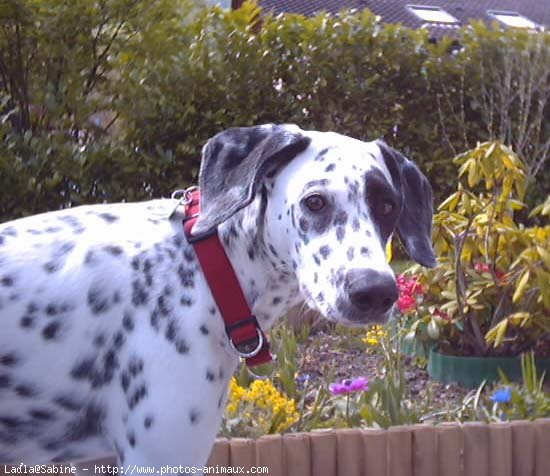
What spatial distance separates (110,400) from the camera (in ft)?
5.66

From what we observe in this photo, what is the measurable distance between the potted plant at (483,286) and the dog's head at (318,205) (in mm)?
1760

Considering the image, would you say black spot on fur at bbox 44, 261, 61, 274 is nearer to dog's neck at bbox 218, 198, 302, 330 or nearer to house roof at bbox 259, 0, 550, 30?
dog's neck at bbox 218, 198, 302, 330

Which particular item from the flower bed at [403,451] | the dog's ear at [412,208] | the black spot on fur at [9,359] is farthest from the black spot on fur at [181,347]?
the flower bed at [403,451]

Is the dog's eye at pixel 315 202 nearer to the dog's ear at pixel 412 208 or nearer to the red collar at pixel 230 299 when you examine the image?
the red collar at pixel 230 299

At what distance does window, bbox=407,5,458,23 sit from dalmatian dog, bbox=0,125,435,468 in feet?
53.8

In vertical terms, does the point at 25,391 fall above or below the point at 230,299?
below

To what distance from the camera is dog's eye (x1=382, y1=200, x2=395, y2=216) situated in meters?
1.80

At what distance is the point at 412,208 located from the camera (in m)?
2.01

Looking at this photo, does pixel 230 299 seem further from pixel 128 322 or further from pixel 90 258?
pixel 90 258

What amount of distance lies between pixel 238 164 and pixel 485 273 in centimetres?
219

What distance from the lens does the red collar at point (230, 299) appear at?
1729 mm

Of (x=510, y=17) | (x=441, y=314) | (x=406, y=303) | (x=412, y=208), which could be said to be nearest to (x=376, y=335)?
(x=406, y=303)

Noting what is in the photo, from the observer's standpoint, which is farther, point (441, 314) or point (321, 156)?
point (441, 314)

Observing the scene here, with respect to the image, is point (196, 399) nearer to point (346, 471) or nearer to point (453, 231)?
point (346, 471)
